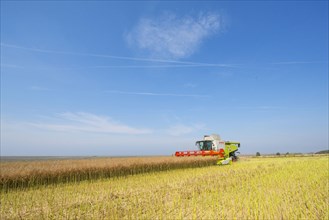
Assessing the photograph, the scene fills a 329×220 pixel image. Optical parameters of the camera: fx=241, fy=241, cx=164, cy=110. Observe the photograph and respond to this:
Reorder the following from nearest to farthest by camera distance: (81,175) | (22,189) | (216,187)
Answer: (216,187) < (22,189) < (81,175)

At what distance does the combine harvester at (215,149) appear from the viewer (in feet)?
63.6

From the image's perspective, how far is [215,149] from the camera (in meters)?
21.1

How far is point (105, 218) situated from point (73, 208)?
4.38 ft

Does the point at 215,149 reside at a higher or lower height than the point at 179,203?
higher

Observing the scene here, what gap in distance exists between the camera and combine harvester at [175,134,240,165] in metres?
19.4

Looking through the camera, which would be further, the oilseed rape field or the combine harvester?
the combine harvester

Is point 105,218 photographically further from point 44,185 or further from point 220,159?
point 220,159

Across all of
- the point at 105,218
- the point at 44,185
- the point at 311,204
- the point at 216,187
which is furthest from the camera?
the point at 44,185

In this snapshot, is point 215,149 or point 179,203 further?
point 215,149

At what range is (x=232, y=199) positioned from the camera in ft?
20.1

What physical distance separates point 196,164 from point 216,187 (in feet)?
30.7

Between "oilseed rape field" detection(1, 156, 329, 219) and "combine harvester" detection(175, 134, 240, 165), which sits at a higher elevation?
"combine harvester" detection(175, 134, 240, 165)

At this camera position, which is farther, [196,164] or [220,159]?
[220,159]

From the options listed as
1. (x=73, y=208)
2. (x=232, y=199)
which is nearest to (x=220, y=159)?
(x=232, y=199)
